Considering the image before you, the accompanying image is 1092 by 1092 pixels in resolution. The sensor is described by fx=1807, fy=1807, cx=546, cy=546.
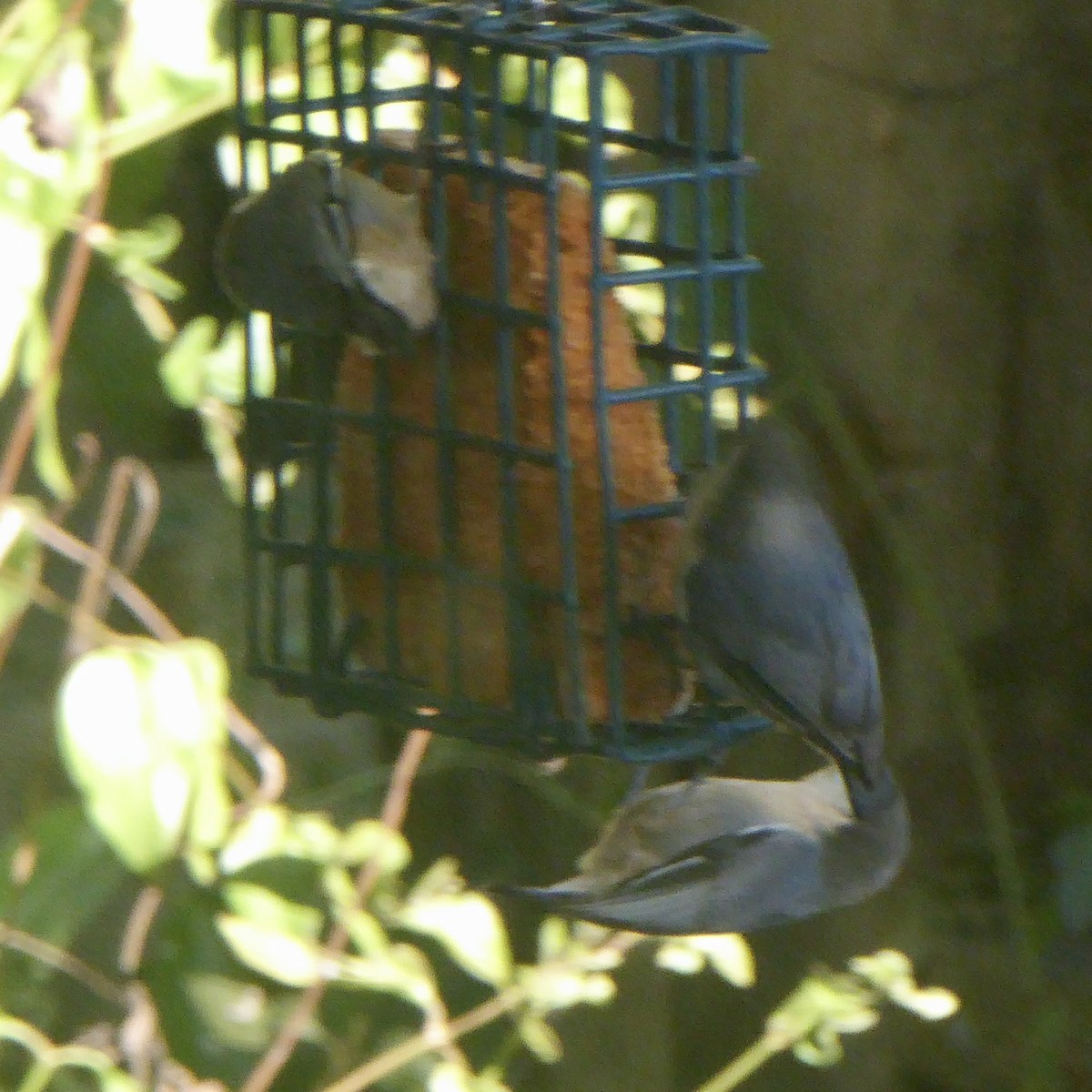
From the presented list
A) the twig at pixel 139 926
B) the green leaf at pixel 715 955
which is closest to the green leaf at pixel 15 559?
the twig at pixel 139 926

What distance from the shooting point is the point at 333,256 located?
901 millimetres

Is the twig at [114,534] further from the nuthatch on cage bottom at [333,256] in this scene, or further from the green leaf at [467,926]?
the nuthatch on cage bottom at [333,256]

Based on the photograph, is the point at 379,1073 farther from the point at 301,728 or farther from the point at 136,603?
the point at 136,603

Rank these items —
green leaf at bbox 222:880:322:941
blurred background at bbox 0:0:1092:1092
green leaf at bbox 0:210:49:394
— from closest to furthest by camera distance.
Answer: green leaf at bbox 0:210:49:394, green leaf at bbox 222:880:322:941, blurred background at bbox 0:0:1092:1092

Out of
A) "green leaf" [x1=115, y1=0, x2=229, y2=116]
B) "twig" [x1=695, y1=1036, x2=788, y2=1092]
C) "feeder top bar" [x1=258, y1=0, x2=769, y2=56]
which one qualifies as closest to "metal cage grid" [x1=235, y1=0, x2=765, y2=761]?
"feeder top bar" [x1=258, y1=0, x2=769, y2=56]

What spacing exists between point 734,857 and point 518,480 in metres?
0.23

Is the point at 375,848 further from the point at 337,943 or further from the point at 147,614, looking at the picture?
the point at 147,614

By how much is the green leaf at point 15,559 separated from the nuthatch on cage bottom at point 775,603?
1.98ft

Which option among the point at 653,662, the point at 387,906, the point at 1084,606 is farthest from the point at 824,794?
the point at 1084,606

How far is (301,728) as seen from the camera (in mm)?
1662

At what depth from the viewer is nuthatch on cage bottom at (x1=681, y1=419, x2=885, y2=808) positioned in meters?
0.89

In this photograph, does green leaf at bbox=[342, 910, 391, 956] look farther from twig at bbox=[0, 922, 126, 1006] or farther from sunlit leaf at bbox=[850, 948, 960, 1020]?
sunlit leaf at bbox=[850, 948, 960, 1020]

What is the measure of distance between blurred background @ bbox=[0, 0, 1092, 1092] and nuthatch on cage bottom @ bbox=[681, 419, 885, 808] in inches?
25.4

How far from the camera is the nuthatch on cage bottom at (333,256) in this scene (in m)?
0.90
